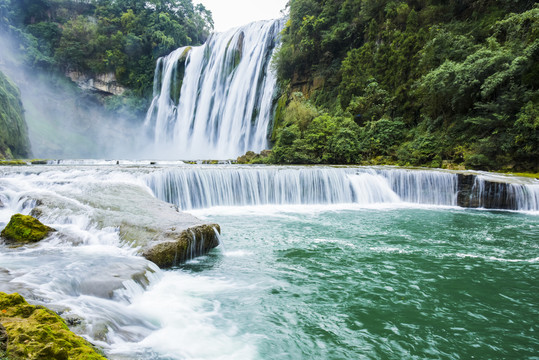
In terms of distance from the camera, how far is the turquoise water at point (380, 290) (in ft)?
10.1

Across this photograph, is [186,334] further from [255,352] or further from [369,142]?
[369,142]

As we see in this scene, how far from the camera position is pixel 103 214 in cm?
630

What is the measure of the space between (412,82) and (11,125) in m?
28.2

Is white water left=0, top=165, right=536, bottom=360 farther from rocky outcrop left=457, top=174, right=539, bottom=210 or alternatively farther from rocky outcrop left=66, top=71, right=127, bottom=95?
rocky outcrop left=66, top=71, right=127, bottom=95

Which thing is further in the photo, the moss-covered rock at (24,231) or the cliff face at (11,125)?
the cliff face at (11,125)

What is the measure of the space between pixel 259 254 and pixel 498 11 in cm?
1863

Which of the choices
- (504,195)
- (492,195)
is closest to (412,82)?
(492,195)

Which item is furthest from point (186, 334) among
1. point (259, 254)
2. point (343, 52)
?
point (343, 52)

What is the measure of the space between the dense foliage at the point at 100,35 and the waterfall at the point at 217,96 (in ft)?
12.9

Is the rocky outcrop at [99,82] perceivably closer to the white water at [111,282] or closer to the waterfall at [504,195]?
the white water at [111,282]

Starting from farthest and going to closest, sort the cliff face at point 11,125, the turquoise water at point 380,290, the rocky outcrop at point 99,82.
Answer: the rocky outcrop at point 99,82
the cliff face at point 11,125
the turquoise water at point 380,290

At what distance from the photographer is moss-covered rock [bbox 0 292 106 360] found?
66.2 inches

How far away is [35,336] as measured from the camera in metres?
1.82

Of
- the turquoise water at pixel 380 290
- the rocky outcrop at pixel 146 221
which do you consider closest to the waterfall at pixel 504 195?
the turquoise water at pixel 380 290
